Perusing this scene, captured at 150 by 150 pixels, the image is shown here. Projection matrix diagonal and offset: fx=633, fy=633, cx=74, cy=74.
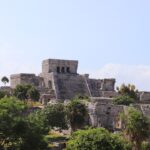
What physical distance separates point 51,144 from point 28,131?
11.3 meters

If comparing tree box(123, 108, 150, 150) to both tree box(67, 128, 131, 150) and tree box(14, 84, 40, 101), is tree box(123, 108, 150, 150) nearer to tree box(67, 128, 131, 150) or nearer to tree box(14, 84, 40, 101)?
tree box(67, 128, 131, 150)

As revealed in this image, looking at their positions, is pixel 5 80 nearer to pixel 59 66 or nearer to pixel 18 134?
pixel 59 66

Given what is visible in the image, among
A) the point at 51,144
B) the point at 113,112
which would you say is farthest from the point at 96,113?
the point at 51,144

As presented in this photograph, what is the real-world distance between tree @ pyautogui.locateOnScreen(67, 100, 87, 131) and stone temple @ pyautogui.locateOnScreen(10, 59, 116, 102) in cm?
2806

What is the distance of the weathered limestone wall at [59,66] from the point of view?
114m

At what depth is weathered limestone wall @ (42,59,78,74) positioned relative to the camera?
114 meters

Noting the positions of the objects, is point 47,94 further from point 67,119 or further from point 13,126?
point 13,126

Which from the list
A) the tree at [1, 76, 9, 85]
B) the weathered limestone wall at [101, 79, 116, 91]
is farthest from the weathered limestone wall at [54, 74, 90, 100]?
the tree at [1, 76, 9, 85]

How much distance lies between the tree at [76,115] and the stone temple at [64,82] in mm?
28058

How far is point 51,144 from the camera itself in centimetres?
6738

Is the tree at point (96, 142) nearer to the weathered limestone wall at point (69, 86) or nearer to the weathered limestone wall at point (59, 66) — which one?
A: the weathered limestone wall at point (69, 86)

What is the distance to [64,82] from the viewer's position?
110125 millimetres

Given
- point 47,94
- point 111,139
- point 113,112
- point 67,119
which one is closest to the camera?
point 111,139

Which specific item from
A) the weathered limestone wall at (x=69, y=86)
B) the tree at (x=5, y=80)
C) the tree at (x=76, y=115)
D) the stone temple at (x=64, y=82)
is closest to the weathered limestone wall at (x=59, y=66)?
the stone temple at (x=64, y=82)
